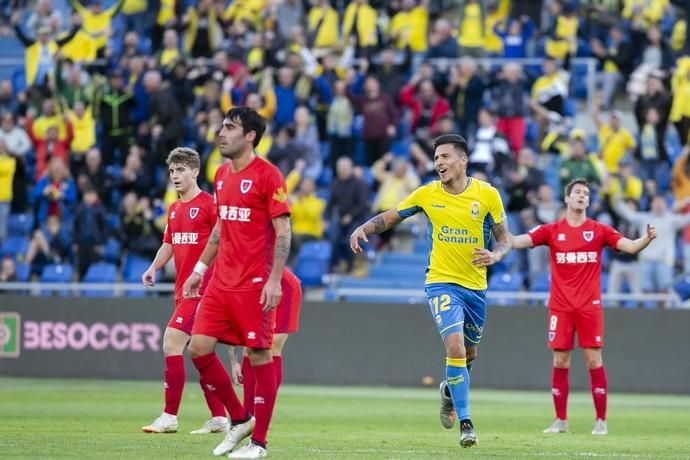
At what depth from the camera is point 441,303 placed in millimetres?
12227

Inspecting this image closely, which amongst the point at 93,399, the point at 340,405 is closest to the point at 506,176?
the point at 340,405

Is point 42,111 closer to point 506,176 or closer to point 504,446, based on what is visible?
point 506,176

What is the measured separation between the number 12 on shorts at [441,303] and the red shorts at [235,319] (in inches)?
80.1

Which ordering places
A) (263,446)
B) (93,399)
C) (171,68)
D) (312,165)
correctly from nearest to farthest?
(263,446) < (93,399) < (312,165) < (171,68)

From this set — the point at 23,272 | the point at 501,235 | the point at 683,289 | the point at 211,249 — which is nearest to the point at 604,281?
the point at 683,289

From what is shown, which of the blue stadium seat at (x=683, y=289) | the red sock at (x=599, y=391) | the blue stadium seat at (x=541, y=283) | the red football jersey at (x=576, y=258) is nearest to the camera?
the red sock at (x=599, y=391)

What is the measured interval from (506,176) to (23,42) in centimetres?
1174

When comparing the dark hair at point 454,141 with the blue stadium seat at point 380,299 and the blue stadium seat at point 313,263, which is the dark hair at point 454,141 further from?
the blue stadium seat at point 313,263

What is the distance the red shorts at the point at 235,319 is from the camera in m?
10.6

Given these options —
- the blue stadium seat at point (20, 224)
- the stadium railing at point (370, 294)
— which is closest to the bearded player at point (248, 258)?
the stadium railing at point (370, 294)

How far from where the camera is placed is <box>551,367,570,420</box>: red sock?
14.9 m

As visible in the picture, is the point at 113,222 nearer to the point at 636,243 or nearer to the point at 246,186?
the point at 636,243

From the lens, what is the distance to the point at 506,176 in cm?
2428

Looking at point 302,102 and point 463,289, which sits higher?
point 302,102
